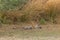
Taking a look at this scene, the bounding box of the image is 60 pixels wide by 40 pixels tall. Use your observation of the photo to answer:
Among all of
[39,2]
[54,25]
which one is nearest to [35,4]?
[39,2]

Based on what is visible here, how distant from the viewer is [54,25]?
1022cm

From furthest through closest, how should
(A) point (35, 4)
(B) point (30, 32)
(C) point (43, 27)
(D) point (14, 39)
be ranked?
(A) point (35, 4) < (C) point (43, 27) < (B) point (30, 32) < (D) point (14, 39)

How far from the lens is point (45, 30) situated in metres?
9.52

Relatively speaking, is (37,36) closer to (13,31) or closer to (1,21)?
(13,31)

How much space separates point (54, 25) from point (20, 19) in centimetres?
133

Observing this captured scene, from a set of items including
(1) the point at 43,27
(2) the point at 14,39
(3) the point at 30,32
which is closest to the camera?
(2) the point at 14,39

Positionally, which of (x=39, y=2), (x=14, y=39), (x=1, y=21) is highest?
(x=39, y=2)

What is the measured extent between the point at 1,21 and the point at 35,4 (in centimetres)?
147

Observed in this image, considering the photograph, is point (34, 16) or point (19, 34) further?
point (34, 16)

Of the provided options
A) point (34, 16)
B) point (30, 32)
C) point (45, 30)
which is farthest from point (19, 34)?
point (34, 16)

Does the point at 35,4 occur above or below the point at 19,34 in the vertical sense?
above

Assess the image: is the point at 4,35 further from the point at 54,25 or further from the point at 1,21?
the point at 54,25

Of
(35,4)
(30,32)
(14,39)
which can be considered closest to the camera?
(14,39)

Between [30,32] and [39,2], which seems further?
[39,2]
